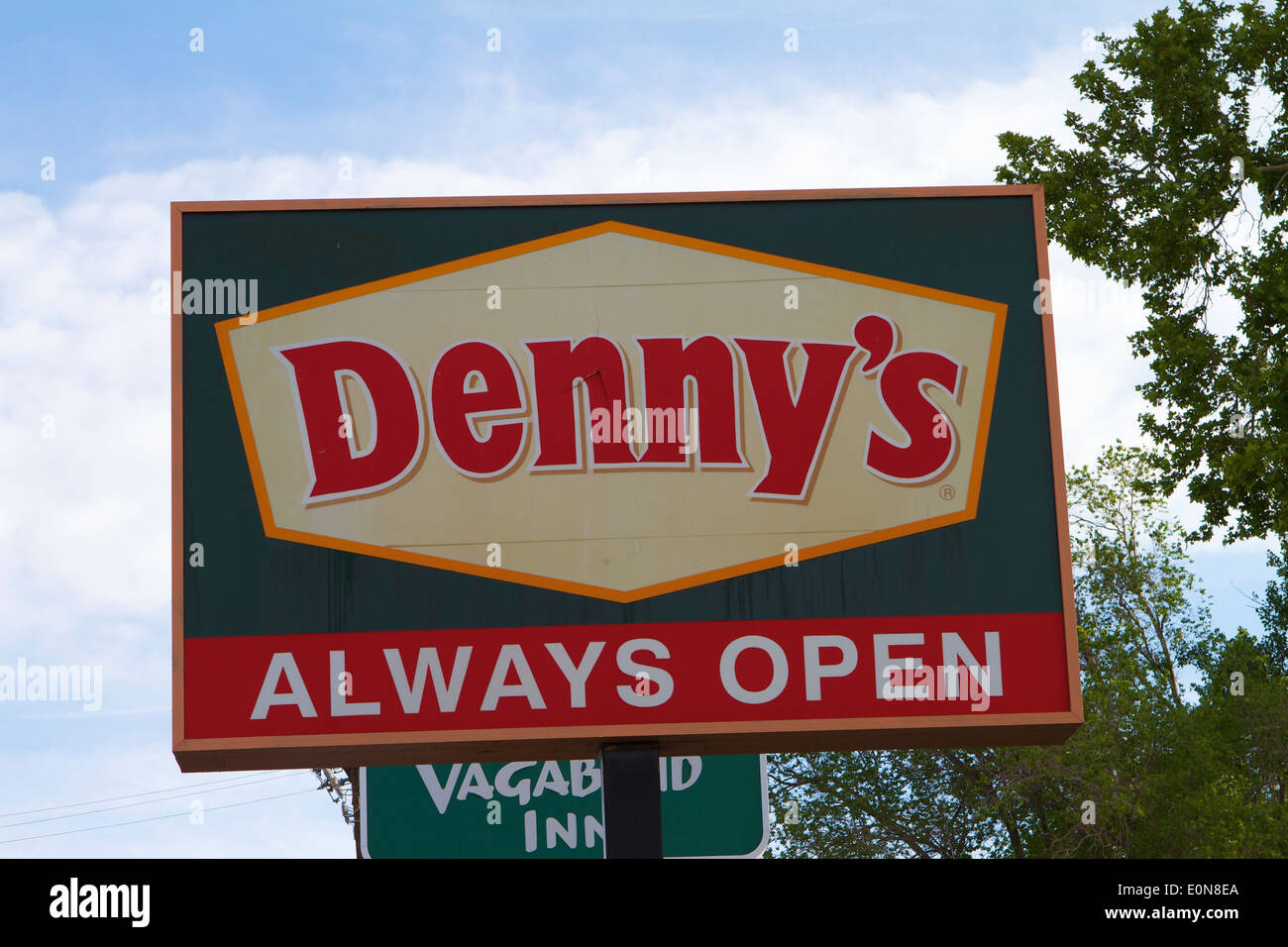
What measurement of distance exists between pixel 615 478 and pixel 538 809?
416 cm

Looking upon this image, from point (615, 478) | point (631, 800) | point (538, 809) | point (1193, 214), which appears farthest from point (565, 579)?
point (1193, 214)

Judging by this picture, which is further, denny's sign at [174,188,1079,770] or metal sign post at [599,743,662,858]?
denny's sign at [174,188,1079,770]

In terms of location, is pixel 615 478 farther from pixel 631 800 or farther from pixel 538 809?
pixel 538 809

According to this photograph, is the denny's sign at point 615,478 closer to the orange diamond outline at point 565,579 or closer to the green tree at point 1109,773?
the orange diamond outline at point 565,579

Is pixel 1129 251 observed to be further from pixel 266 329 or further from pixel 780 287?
pixel 266 329

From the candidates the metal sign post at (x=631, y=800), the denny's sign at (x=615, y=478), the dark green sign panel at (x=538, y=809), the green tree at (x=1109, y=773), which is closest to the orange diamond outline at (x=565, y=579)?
the denny's sign at (x=615, y=478)

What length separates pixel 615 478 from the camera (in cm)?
827

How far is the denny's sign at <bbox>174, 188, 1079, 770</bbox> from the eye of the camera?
7895 millimetres

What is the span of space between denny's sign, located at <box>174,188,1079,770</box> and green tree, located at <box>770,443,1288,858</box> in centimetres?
1978

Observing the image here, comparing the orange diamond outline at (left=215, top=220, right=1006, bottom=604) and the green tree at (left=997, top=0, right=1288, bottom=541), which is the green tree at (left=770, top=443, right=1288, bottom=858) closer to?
the green tree at (left=997, top=0, right=1288, bottom=541)

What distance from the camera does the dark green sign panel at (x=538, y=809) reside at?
36.0 ft

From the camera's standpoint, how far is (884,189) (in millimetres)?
8766

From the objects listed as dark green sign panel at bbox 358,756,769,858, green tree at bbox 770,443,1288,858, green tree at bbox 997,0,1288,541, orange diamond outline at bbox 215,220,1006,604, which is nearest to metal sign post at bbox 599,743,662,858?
orange diamond outline at bbox 215,220,1006,604
